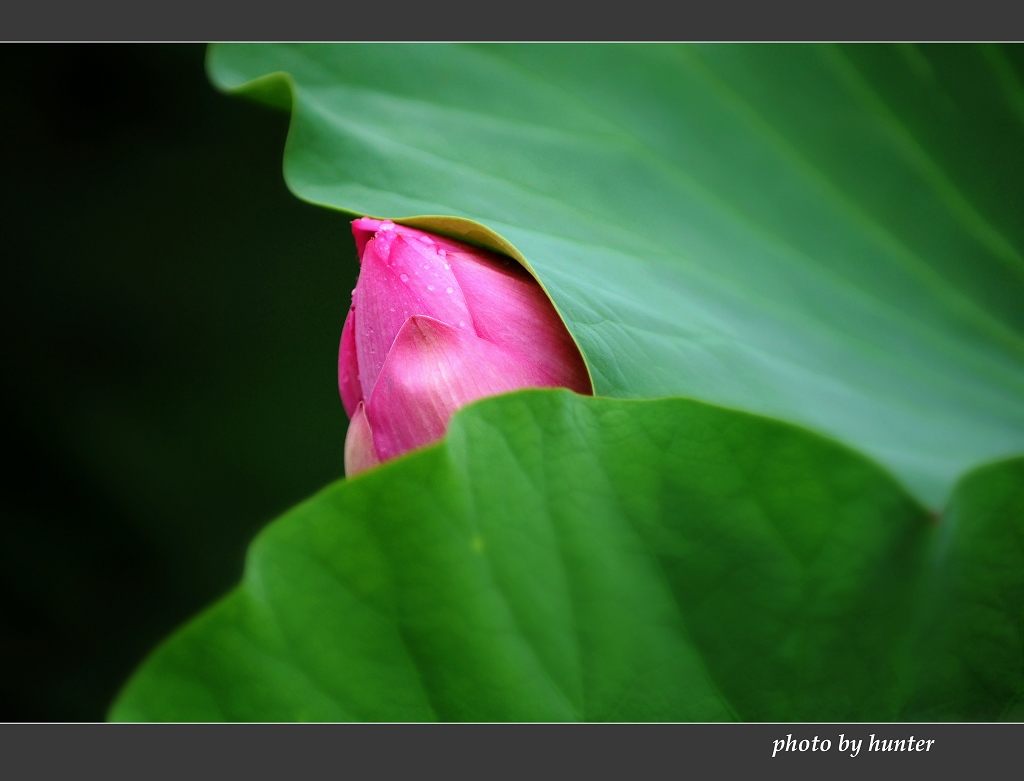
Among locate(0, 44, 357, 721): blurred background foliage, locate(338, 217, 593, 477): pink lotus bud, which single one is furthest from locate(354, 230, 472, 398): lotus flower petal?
locate(0, 44, 357, 721): blurred background foliage

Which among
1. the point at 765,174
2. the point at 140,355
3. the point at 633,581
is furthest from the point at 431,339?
the point at 140,355

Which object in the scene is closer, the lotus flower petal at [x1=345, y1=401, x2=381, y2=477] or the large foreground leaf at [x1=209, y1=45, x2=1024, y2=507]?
the lotus flower petal at [x1=345, y1=401, x2=381, y2=477]

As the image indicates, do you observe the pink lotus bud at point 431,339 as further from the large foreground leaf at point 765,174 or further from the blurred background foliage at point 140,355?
the blurred background foliage at point 140,355

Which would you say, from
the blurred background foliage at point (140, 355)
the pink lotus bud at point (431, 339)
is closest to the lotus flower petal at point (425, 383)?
the pink lotus bud at point (431, 339)

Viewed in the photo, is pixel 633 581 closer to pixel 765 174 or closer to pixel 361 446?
pixel 361 446

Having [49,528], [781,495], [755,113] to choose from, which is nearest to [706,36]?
[755,113]

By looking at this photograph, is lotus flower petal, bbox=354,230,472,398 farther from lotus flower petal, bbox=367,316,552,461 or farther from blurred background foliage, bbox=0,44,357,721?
blurred background foliage, bbox=0,44,357,721

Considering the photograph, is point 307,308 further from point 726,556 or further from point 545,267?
point 726,556
